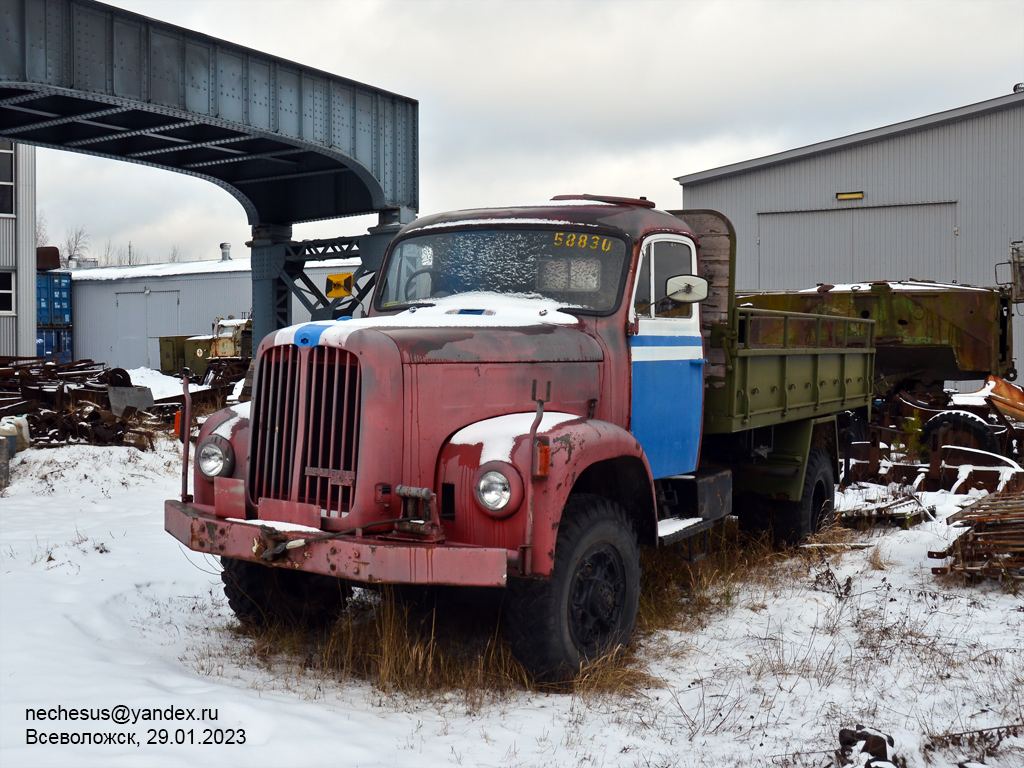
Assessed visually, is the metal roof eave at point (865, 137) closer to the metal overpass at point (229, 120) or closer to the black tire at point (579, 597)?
the metal overpass at point (229, 120)

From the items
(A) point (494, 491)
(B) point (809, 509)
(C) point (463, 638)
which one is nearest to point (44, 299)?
(B) point (809, 509)

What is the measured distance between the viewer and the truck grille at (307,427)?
4543 mm

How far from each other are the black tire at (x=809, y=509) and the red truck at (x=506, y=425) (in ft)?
4.38

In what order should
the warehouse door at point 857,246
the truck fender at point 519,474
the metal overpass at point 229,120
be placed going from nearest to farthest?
1. the truck fender at point 519,474
2. the metal overpass at point 229,120
3. the warehouse door at point 857,246

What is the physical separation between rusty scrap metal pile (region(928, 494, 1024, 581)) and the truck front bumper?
400 centimetres

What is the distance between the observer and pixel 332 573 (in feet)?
14.2

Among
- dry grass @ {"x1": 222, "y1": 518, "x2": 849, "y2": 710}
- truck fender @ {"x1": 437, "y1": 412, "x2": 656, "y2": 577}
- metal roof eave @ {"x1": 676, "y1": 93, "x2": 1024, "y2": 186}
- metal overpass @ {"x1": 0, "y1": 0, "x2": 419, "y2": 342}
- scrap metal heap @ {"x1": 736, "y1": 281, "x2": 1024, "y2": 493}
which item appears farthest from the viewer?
metal roof eave @ {"x1": 676, "y1": 93, "x2": 1024, "y2": 186}

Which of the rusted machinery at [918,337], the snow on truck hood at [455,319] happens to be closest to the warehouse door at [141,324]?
the rusted machinery at [918,337]

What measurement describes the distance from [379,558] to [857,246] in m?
19.8

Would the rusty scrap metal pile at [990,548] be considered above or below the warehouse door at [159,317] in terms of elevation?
below

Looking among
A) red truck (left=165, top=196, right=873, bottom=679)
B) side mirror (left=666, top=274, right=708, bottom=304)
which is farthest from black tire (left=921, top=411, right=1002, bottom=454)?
side mirror (left=666, top=274, right=708, bottom=304)

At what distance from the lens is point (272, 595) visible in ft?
18.2

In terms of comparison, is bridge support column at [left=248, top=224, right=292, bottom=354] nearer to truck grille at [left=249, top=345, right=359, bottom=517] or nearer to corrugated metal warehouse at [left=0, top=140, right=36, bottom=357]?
corrugated metal warehouse at [left=0, top=140, right=36, bottom=357]

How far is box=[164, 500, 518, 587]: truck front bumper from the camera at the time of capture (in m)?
4.18
